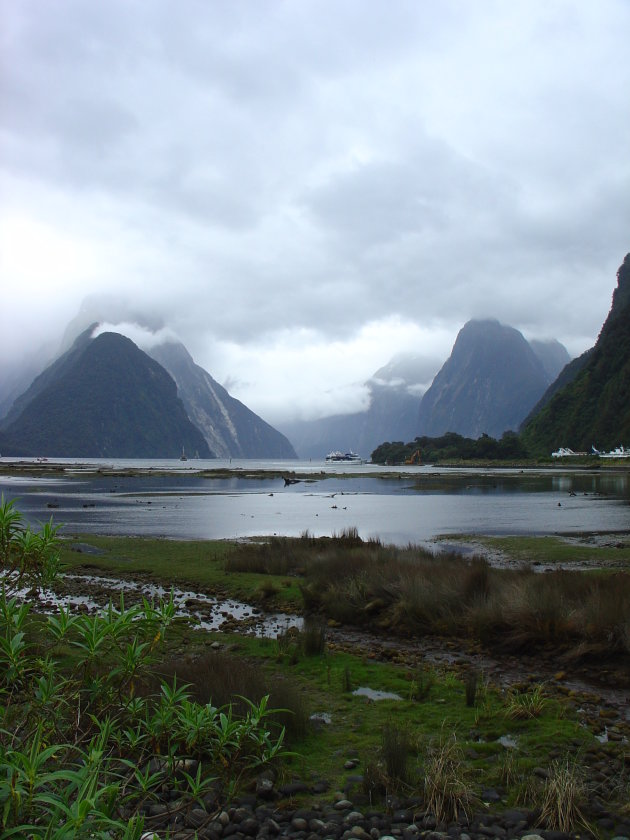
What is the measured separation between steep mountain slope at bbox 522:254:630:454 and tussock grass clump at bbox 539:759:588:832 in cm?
15498

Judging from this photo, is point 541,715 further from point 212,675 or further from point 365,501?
point 365,501

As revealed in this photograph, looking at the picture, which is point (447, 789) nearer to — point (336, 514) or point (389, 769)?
point (389, 769)

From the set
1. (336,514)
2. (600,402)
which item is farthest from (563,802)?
(600,402)

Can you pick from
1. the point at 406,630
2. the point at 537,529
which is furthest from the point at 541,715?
the point at 537,529

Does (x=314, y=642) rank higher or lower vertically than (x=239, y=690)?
lower

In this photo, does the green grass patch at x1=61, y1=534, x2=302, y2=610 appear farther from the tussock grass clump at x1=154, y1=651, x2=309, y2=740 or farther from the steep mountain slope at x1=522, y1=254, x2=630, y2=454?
the steep mountain slope at x1=522, y1=254, x2=630, y2=454

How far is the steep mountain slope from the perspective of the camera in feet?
496

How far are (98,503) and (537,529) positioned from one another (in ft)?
137

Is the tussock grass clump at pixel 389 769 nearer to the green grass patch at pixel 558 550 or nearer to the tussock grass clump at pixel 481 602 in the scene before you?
the tussock grass clump at pixel 481 602

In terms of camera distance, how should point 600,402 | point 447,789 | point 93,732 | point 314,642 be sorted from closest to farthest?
1. point 93,732
2. point 447,789
3. point 314,642
4. point 600,402

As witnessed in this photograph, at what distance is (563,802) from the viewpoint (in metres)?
5.89

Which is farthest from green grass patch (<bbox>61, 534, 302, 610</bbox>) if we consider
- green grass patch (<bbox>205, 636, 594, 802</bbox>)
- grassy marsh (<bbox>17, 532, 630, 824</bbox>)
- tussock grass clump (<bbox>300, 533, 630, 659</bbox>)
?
green grass patch (<bbox>205, 636, 594, 802</bbox>)

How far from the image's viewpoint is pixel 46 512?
47.2 meters

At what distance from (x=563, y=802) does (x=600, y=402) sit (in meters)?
175
